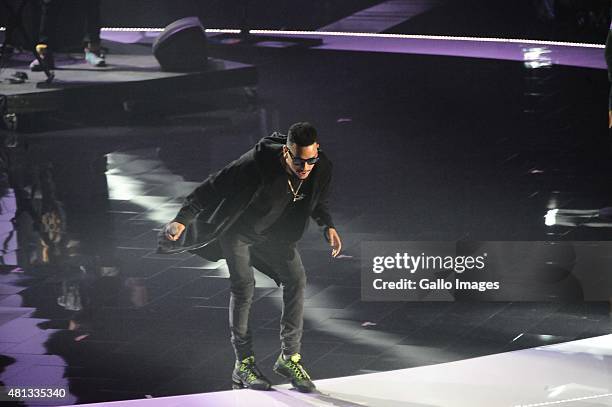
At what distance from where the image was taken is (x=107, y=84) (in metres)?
14.1

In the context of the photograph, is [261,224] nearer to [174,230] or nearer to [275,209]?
[275,209]

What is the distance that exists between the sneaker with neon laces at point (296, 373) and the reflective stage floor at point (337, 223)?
3.2 inches

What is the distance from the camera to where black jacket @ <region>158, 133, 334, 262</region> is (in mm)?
5688

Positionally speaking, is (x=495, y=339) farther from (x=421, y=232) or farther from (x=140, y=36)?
(x=140, y=36)

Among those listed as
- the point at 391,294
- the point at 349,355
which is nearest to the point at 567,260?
the point at 391,294

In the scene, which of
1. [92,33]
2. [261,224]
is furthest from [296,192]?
[92,33]

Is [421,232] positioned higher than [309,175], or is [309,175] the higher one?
[309,175]

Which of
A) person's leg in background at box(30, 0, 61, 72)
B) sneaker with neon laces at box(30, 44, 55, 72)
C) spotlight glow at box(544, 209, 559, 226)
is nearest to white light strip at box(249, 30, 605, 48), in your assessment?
Answer: person's leg in background at box(30, 0, 61, 72)

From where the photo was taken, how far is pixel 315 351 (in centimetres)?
667

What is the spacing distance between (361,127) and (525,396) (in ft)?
24.1

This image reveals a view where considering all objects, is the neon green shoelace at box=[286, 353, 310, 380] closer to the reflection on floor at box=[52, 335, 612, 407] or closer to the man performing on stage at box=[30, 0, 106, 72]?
the reflection on floor at box=[52, 335, 612, 407]

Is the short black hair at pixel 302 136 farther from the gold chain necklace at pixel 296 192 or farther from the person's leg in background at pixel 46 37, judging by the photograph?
the person's leg in background at pixel 46 37

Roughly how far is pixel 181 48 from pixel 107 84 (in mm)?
1176

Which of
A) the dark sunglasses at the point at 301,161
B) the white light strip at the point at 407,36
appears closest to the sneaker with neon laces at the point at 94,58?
the white light strip at the point at 407,36
